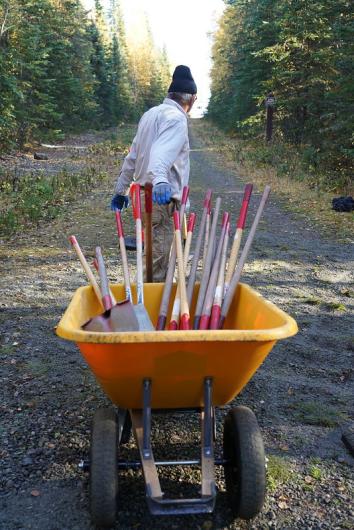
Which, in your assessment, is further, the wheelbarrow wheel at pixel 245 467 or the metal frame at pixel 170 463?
the wheelbarrow wheel at pixel 245 467

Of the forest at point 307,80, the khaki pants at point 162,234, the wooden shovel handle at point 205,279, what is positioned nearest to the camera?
the wooden shovel handle at point 205,279

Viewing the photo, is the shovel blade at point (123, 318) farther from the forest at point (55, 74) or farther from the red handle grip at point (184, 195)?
the forest at point (55, 74)

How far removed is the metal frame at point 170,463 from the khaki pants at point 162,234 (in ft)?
5.40

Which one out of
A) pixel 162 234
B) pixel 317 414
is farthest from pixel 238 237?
pixel 317 414

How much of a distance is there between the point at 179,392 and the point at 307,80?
17.9 m

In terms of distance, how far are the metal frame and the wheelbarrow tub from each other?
0.08 meters

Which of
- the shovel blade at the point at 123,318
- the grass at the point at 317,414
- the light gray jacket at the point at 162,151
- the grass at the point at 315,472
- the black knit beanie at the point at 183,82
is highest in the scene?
the black knit beanie at the point at 183,82

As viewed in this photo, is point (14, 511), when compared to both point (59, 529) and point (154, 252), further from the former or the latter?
point (154, 252)

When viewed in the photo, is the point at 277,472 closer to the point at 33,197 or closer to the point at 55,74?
the point at 33,197

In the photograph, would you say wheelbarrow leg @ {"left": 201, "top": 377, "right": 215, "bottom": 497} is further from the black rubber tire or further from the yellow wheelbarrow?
the black rubber tire

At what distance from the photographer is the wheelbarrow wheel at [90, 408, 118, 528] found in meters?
2.03

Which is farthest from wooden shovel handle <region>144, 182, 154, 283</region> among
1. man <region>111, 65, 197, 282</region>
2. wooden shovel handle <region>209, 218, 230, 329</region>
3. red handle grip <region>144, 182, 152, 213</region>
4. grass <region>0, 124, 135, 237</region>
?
grass <region>0, 124, 135, 237</region>

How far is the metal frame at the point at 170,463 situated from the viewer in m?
1.94

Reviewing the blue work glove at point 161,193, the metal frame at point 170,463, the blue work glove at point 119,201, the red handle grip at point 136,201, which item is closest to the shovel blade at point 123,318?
the metal frame at point 170,463
